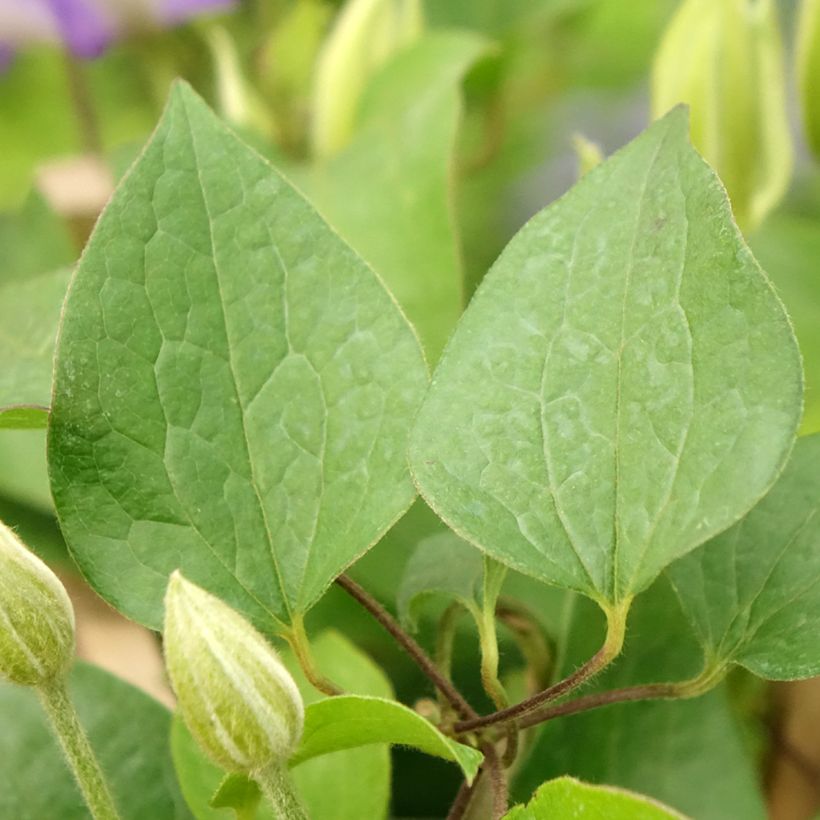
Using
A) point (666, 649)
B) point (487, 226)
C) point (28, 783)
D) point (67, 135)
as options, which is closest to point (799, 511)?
point (666, 649)

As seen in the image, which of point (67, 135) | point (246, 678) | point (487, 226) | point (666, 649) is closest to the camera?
point (246, 678)

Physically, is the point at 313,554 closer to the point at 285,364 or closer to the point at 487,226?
the point at 285,364

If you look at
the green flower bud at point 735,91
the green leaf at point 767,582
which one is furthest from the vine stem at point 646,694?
the green flower bud at point 735,91

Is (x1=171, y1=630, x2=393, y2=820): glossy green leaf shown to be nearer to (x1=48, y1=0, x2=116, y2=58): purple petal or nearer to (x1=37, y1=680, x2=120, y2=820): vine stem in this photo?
(x1=37, y1=680, x2=120, y2=820): vine stem

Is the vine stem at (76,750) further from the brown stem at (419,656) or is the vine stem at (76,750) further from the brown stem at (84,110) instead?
the brown stem at (84,110)

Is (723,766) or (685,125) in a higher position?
(685,125)
